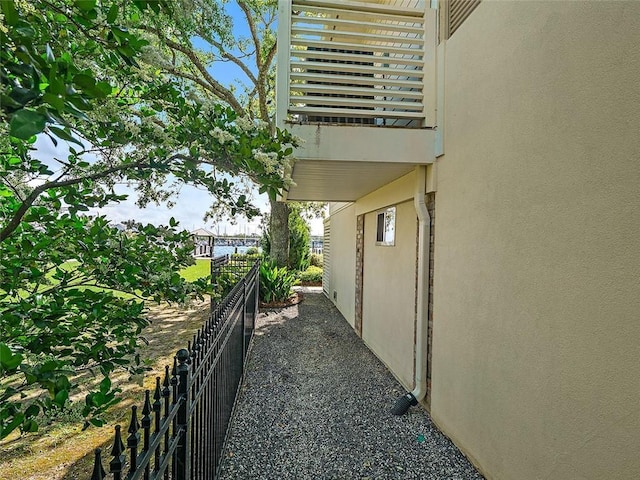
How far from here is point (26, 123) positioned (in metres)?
0.88

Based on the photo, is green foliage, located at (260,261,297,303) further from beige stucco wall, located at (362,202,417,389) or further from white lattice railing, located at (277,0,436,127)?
white lattice railing, located at (277,0,436,127)

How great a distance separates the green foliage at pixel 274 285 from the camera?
427 inches

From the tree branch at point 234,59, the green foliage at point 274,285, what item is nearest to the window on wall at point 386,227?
the green foliage at point 274,285

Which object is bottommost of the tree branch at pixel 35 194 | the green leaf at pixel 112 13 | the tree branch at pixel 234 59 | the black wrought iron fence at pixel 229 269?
the black wrought iron fence at pixel 229 269

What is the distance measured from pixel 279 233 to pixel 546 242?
1110cm

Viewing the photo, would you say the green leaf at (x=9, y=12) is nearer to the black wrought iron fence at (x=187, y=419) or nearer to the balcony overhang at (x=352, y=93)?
the black wrought iron fence at (x=187, y=419)

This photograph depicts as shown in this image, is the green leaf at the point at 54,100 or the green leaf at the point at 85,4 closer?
the green leaf at the point at 54,100

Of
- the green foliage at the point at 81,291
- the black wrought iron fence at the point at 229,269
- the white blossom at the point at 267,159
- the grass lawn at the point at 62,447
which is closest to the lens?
the green foliage at the point at 81,291

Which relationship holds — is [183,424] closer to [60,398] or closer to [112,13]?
[60,398]

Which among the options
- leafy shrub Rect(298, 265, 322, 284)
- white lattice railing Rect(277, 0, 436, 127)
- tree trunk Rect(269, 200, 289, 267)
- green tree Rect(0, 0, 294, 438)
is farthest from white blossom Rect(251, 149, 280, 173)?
leafy shrub Rect(298, 265, 322, 284)

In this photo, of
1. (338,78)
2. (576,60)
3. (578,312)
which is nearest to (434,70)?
(338,78)

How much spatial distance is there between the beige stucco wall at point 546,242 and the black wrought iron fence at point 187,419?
7.89ft

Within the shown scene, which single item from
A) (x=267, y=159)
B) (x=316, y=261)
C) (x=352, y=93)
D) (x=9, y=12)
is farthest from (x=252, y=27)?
(x=316, y=261)

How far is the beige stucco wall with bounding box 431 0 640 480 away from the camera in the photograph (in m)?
1.95
